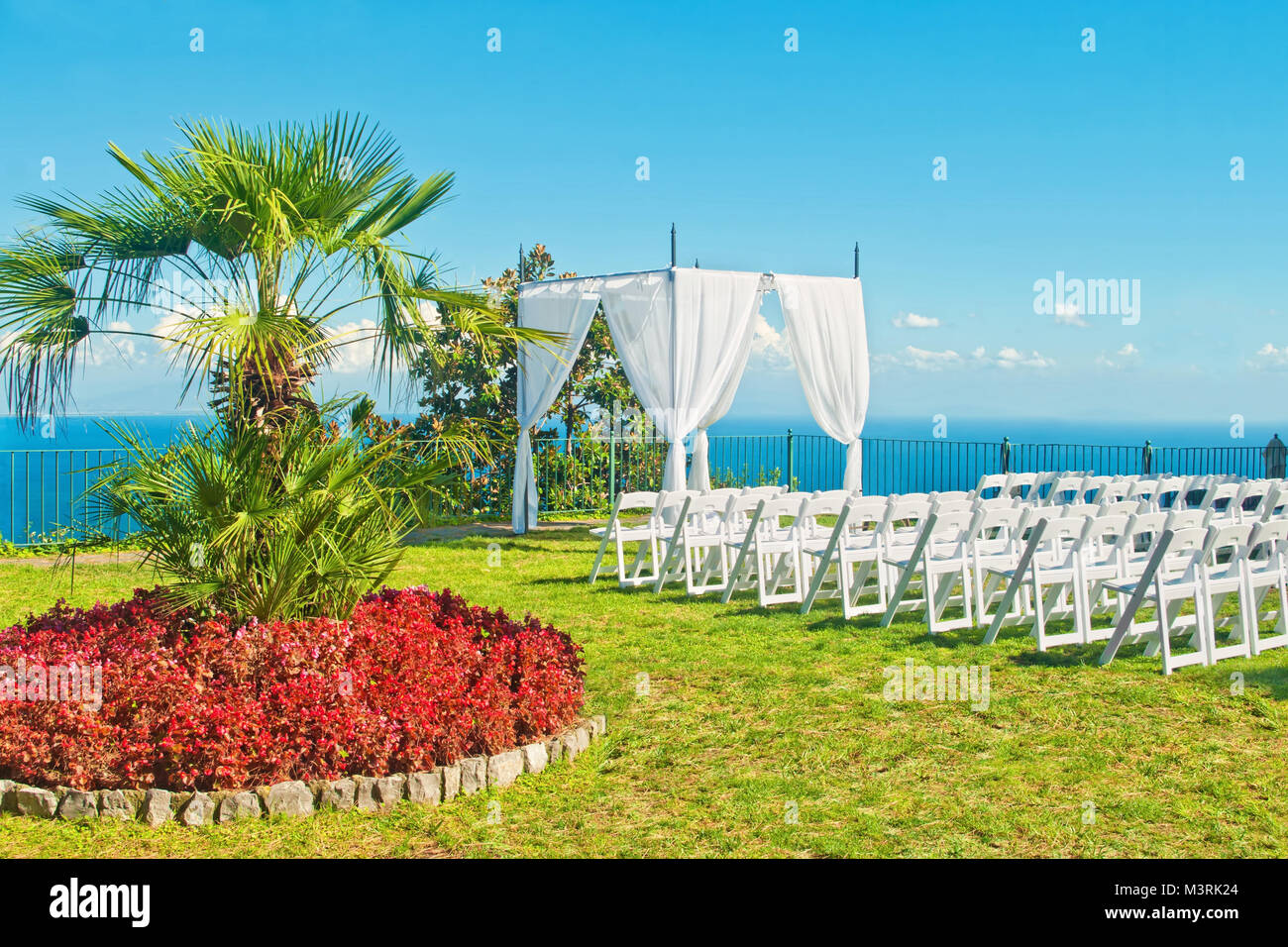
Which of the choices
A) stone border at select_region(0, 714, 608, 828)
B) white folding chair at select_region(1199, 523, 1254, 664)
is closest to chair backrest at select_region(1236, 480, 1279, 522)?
white folding chair at select_region(1199, 523, 1254, 664)

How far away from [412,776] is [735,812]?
1.24 meters

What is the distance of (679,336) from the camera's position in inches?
444

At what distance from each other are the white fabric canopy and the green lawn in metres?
4.93

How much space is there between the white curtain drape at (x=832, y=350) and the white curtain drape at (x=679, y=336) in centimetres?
62

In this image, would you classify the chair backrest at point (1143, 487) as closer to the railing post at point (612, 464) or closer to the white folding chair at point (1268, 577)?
the white folding chair at point (1268, 577)

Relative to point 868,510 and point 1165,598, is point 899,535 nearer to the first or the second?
point 868,510

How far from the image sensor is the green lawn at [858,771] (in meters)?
3.72

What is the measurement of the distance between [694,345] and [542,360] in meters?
1.73

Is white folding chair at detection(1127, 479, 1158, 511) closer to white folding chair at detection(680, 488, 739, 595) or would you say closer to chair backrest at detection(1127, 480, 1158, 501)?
chair backrest at detection(1127, 480, 1158, 501)

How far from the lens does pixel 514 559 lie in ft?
34.7

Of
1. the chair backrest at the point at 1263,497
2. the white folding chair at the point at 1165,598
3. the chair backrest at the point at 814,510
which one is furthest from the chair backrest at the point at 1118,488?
the white folding chair at the point at 1165,598

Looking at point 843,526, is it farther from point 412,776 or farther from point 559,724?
point 412,776

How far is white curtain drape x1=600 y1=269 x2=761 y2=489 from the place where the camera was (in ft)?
37.1

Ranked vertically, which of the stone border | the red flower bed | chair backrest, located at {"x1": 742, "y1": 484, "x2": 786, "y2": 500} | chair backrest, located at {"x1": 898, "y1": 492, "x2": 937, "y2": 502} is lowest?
the stone border
